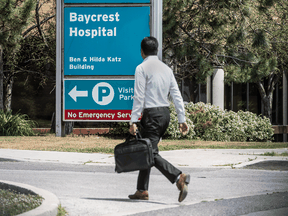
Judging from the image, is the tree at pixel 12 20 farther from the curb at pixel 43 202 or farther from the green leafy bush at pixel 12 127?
the curb at pixel 43 202

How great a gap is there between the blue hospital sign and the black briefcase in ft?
26.0

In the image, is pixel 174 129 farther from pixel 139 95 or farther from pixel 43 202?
pixel 43 202

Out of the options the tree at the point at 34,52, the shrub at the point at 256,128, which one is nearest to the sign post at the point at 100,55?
the tree at the point at 34,52

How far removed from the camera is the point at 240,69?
16.3 meters

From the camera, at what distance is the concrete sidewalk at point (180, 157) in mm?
10562

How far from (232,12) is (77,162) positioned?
30.7 feet

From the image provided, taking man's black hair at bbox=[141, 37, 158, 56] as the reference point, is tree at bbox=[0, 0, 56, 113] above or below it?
above

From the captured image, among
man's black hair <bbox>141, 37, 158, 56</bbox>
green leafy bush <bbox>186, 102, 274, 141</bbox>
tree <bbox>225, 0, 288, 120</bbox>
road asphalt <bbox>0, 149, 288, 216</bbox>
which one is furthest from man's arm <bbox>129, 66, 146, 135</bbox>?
Result: green leafy bush <bbox>186, 102, 274, 141</bbox>

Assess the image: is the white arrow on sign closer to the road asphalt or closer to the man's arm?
the road asphalt

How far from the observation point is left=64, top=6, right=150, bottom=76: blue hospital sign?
1345 cm

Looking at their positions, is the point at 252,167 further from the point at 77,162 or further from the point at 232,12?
the point at 232,12

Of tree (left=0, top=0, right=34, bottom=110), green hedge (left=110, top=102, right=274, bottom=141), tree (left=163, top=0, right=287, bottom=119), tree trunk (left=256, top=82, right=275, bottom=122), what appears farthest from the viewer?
tree trunk (left=256, top=82, right=275, bottom=122)

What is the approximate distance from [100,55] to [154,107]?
7.93 m

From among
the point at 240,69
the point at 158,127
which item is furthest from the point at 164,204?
the point at 240,69
